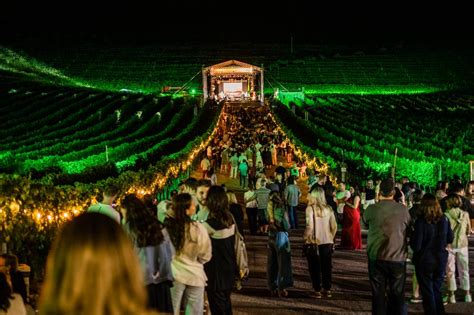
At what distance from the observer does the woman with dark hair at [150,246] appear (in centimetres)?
659

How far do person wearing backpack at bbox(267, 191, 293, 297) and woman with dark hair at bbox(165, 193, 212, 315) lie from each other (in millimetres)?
3599

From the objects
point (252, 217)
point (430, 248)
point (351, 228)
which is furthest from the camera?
point (252, 217)

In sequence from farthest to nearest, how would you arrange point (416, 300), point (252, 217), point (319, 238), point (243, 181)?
1. point (243, 181)
2. point (252, 217)
3. point (319, 238)
4. point (416, 300)

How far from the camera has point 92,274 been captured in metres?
2.87

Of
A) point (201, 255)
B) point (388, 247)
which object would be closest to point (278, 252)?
point (388, 247)

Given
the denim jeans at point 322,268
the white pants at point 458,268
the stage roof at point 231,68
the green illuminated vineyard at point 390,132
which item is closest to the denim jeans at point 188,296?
the denim jeans at point 322,268

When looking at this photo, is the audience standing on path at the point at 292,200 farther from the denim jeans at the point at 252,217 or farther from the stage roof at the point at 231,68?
the stage roof at the point at 231,68

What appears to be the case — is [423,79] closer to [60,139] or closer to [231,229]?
[60,139]

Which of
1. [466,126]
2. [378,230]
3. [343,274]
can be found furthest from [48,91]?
[378,230]

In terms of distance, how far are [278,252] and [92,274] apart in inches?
324

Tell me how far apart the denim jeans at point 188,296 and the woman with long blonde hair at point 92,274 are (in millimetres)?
4471

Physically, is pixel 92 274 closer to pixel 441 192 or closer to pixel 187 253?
pixel 187 253

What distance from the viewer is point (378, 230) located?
873 cm

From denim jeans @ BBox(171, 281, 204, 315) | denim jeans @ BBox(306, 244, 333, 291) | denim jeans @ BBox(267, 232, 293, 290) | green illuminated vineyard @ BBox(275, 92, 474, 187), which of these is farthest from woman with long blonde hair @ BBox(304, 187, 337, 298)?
green illuminated vineyard @ BBox(275, 92, 474, 187)
